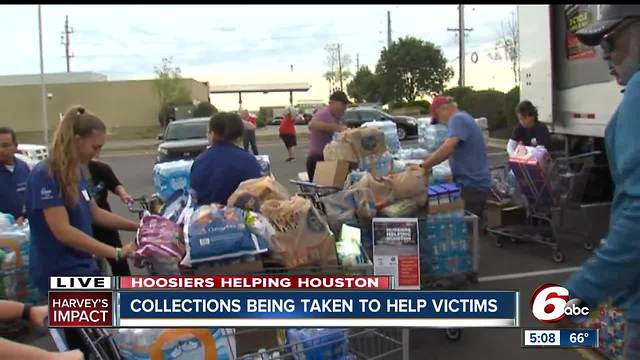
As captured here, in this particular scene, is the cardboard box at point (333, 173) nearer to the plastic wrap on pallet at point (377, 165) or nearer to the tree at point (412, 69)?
the plastic wrap on pallet at point (377, 165)

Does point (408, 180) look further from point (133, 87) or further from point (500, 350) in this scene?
point (133, 87)

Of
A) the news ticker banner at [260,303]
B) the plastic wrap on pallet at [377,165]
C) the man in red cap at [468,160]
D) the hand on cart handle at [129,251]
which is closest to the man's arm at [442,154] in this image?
the man in red cap at [468,160]

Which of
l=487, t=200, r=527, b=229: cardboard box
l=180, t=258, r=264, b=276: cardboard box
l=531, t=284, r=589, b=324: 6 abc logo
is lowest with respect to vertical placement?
l=487, t=200, r=527, b=229: cardboard box

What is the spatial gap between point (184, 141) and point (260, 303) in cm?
1334

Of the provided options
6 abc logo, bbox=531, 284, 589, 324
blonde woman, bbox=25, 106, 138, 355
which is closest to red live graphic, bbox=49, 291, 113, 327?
blonde woman, bbox=25, 106, 138, 355

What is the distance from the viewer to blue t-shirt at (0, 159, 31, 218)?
6.05 metres

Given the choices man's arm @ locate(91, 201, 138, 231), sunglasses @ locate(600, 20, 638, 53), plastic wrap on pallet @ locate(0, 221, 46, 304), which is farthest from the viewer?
plastic wrap on pallet @ locate(0, 221, 46, 304)

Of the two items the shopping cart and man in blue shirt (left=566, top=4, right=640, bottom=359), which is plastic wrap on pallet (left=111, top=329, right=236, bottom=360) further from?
man in blue shirt (left=566, top=4, right=640, bottom=359)

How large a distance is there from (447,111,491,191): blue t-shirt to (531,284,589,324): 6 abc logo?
4060 millimetres

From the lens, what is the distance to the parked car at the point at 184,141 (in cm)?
1555

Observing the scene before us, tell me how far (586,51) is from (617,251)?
6.46 m

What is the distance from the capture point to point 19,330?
5355 millimetres

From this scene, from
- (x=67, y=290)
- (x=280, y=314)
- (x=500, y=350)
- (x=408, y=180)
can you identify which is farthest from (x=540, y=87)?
(x=67, y=290)

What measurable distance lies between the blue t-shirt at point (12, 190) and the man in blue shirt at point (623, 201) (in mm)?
5299
